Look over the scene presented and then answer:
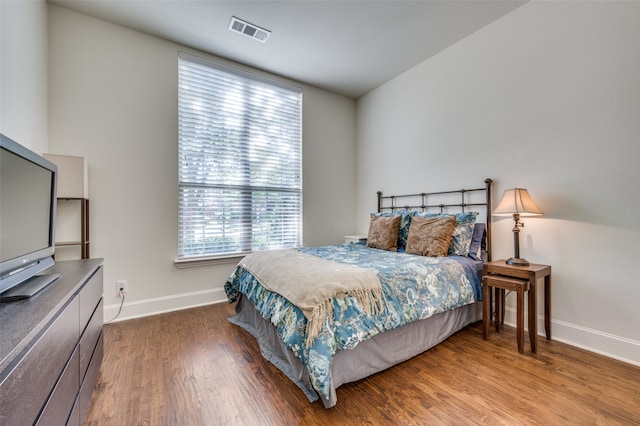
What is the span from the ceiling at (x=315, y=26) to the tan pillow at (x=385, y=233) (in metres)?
1.93

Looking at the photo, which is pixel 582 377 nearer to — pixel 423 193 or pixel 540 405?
pixel 540 405


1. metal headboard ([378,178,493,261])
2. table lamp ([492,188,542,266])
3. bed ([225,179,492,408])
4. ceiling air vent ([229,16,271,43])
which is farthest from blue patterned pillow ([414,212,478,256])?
ceiling air vent ([229,16,271,43])

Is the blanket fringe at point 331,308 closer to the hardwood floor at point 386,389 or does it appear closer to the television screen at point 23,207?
the hardwood floor at point 386,389

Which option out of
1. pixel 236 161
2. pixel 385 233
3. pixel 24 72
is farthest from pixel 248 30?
pixel 385 233

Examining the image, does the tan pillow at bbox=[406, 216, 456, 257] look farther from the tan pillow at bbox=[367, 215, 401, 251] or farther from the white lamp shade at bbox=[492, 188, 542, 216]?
the white lamp shade at bbox=[492, 188, 542, 216]

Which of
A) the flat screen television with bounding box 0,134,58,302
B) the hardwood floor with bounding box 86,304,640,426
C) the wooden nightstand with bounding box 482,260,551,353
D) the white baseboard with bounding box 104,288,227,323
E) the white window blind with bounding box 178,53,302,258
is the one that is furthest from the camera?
the white window blind with bounding box 178,53,302,258

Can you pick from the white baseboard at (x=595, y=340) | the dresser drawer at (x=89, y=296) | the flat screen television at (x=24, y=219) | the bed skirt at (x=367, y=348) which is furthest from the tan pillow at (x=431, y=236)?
the flat screen television at (x=24, y=219)

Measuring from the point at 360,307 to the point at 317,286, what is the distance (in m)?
0.29

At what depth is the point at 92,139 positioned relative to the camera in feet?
8.39

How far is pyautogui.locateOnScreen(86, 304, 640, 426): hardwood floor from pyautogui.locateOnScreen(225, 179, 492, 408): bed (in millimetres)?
111

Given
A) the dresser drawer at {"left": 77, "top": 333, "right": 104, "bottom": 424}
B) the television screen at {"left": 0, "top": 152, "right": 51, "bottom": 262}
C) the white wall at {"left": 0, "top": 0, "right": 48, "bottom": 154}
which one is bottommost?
the dresser drawer at {"left": 77, "top": 333, "right": 104, "bottom": 424}

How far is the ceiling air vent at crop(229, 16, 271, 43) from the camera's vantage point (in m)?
2.57

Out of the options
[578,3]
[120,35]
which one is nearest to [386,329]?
[578,3]

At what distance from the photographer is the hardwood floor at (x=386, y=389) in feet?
4.50
